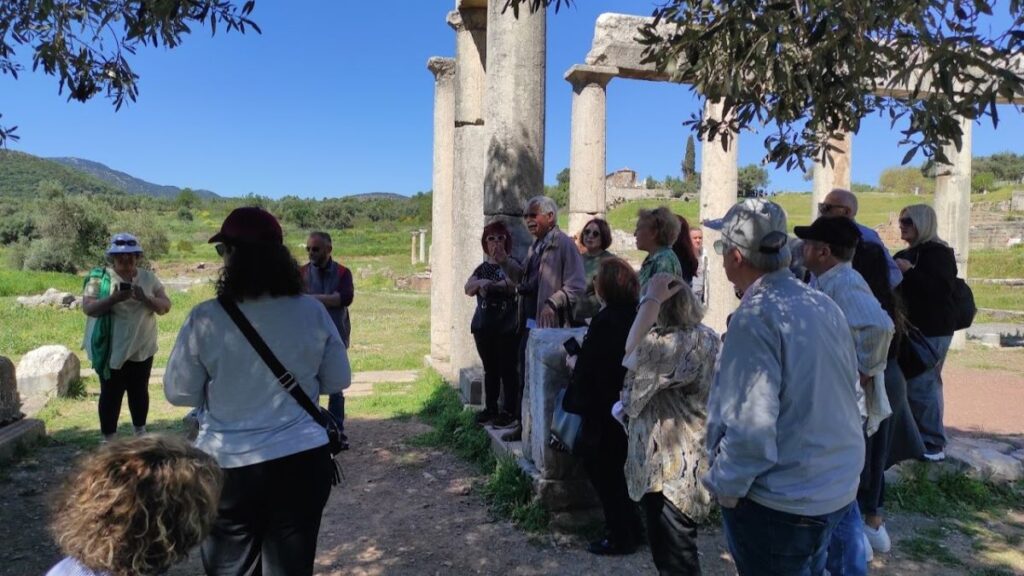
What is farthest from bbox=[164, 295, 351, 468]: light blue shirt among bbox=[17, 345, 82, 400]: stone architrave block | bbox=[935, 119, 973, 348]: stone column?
bbox=[935, 119, 973, 348]: stone column

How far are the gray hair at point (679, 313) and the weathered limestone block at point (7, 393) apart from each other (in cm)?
608

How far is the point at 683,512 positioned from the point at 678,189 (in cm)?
5609

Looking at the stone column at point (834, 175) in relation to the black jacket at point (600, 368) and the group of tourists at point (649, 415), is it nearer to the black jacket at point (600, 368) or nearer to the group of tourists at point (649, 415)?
the group of tourists at point (649, 415)

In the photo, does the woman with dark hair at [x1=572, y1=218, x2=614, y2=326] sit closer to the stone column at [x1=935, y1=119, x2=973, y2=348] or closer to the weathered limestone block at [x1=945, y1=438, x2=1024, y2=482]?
the weathered limestone block at [x1=945, y1=438, x2=1024, y2=482]

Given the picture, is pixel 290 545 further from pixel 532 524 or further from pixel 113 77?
pixel 113 77

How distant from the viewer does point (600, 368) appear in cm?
396

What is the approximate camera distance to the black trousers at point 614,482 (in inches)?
161

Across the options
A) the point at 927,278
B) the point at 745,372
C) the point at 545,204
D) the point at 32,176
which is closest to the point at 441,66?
the point at 545,204

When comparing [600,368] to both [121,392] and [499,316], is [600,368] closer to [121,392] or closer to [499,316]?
[499,316]

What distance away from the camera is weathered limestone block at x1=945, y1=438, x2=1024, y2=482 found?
221 inches

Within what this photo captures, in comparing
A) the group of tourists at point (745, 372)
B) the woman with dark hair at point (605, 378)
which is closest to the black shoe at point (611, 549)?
the group of tourists at point (745, 372)

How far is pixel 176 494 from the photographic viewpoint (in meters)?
1.73

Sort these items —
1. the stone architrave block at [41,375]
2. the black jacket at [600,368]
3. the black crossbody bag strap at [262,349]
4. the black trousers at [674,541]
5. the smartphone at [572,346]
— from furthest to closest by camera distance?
the stone architrave block at [41,375] < the smartphone at [572,346] < the black jacket at [600,368] < the black trousers at [674,541] < the black crossbody bag strap at [262,349]

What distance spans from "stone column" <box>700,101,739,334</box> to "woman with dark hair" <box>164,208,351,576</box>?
30.0ft
